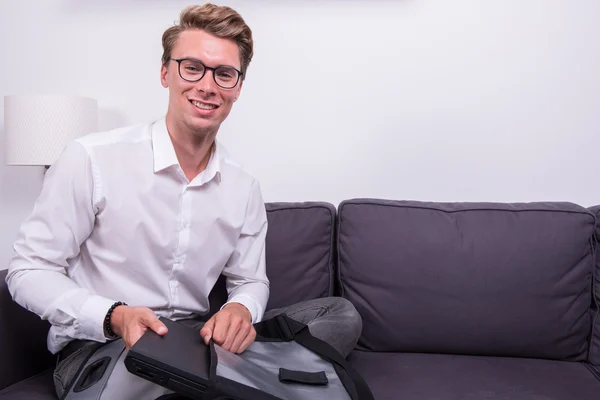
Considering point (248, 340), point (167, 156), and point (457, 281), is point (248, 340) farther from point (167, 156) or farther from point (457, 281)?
point (457, 281)

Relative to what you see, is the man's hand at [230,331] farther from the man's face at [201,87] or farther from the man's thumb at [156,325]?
the man's face at [201,87]

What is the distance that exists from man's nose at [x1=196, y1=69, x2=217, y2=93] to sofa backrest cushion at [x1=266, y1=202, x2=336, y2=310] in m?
0.47

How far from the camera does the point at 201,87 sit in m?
1.28

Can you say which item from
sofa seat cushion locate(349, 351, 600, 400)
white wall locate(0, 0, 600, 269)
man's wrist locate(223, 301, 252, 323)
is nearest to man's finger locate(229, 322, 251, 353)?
man's wrist locate(223, 301, 252, 323)

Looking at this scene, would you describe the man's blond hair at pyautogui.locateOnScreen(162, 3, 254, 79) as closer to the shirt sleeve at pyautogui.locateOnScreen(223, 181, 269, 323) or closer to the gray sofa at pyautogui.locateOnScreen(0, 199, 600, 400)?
the shirt sleeve at pyautogui.locateOnScreen(223, 181, 269, 323)

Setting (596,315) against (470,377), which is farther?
(596,315)

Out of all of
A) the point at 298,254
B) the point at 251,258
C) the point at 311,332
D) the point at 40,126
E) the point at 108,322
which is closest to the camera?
the point at 108,322

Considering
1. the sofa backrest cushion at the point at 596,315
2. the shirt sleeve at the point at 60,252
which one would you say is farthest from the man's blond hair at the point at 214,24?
the sofa backrest cushion at the point at 596,315

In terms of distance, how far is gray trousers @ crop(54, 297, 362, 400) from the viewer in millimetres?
995

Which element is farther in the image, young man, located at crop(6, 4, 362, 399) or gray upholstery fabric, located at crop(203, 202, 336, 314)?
gray upholstery fabric, located at crop(203, 202, 336, 314)

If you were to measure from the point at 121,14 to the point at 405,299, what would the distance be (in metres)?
1.44

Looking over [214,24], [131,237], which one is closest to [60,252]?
[131,237]

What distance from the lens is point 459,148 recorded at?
6.27ft

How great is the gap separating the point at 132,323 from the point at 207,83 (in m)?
0.58
